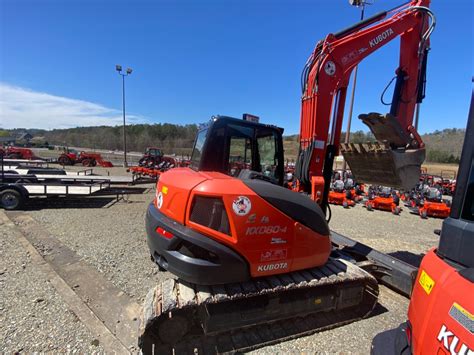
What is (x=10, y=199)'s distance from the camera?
8.30m

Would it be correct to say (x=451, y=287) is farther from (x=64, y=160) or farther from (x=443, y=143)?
(x=443, y=143)

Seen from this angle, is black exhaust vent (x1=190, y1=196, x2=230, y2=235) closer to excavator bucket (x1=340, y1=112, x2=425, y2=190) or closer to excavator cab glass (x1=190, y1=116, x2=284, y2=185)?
excavator cab glass (x1=190, y1=116, x2=284, y2=185)

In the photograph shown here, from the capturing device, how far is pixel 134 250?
541 cm

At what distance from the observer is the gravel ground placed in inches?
109

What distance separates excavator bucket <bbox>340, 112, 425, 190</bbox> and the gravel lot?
1.88m

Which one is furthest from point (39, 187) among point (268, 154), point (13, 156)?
point (13, 156)

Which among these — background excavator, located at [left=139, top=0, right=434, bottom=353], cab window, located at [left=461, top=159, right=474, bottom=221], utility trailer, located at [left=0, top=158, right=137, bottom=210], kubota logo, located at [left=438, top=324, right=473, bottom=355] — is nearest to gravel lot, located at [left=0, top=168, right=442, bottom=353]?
background excavator, located at [left=139, top=0, right=434, bottom=353]

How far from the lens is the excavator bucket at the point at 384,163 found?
4.08 meters

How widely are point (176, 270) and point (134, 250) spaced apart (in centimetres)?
317

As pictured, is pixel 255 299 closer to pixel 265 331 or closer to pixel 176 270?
pixel 265 331

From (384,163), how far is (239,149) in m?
2.57

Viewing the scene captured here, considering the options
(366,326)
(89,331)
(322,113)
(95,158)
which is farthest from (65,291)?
(95,158)

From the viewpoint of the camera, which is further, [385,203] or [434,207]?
[385,203]

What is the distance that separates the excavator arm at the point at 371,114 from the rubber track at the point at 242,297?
142cm
